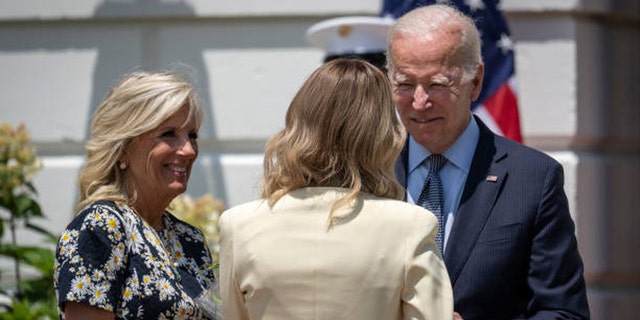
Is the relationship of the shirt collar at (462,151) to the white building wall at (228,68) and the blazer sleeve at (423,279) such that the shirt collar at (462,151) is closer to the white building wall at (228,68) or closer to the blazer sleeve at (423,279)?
the blazer sleeve at (423,279)

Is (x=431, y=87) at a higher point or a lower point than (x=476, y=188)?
higher

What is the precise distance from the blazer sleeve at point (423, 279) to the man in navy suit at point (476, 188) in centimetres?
50

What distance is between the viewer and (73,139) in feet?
20.7

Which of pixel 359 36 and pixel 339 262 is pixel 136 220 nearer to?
pixel 339 262

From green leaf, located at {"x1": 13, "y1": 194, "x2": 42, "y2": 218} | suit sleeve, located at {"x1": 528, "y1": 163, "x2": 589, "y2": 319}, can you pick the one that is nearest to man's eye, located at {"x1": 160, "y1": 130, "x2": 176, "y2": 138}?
suit sleeve, located at {"x1": 528, "y1": 163, "x2": 589, "y2": 319}

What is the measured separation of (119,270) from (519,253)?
1.08 metres

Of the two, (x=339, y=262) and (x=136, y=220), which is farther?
(x=136, y=220)

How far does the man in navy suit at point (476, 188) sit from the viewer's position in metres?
3.17

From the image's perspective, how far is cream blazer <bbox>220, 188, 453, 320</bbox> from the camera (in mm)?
2641

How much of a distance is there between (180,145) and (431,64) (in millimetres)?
760

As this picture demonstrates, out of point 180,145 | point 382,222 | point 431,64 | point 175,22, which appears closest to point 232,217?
point 382,222

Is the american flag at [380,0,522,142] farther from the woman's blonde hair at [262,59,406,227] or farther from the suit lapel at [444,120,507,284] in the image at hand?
the woman's blonde hair at [262,59,406,227]

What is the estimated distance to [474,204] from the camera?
10.8ft

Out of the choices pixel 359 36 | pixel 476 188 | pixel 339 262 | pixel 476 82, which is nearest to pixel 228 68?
pixel 359 36
